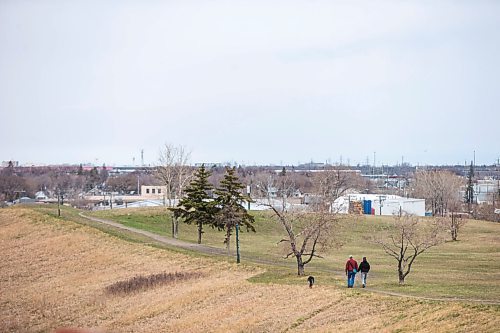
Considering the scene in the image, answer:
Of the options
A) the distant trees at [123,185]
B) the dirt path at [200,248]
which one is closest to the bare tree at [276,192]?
the dirt path at [200,248]

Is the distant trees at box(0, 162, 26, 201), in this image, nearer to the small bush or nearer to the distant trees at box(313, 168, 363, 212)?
the distant trees at box(313, 168, 363, 212)

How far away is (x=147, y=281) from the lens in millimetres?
41781

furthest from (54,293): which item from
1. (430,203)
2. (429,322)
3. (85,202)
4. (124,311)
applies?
(85,202)

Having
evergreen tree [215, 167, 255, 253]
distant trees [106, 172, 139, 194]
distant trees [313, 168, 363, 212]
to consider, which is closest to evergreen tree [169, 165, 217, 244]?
evergreen tree [215, 167, 255, 253]

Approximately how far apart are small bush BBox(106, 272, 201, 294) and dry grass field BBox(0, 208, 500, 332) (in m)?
0.42

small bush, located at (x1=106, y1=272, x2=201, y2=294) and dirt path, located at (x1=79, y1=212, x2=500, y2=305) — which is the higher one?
dirt path, located at (x1=79, y1=212, x2=500, y2=305)

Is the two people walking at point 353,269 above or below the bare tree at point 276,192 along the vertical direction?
below

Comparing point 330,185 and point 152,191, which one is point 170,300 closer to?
point 330,185

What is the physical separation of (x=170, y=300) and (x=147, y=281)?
17.1 ft

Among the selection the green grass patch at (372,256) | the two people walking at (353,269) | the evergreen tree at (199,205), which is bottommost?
the green grass patch at (372,256)

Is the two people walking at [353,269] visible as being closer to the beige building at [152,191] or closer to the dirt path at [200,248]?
the dirt path at [200,248]

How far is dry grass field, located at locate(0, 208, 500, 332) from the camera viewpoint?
2652 centimetres

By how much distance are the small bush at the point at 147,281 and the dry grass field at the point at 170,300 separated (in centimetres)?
42

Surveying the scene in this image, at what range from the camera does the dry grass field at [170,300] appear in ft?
87.0
